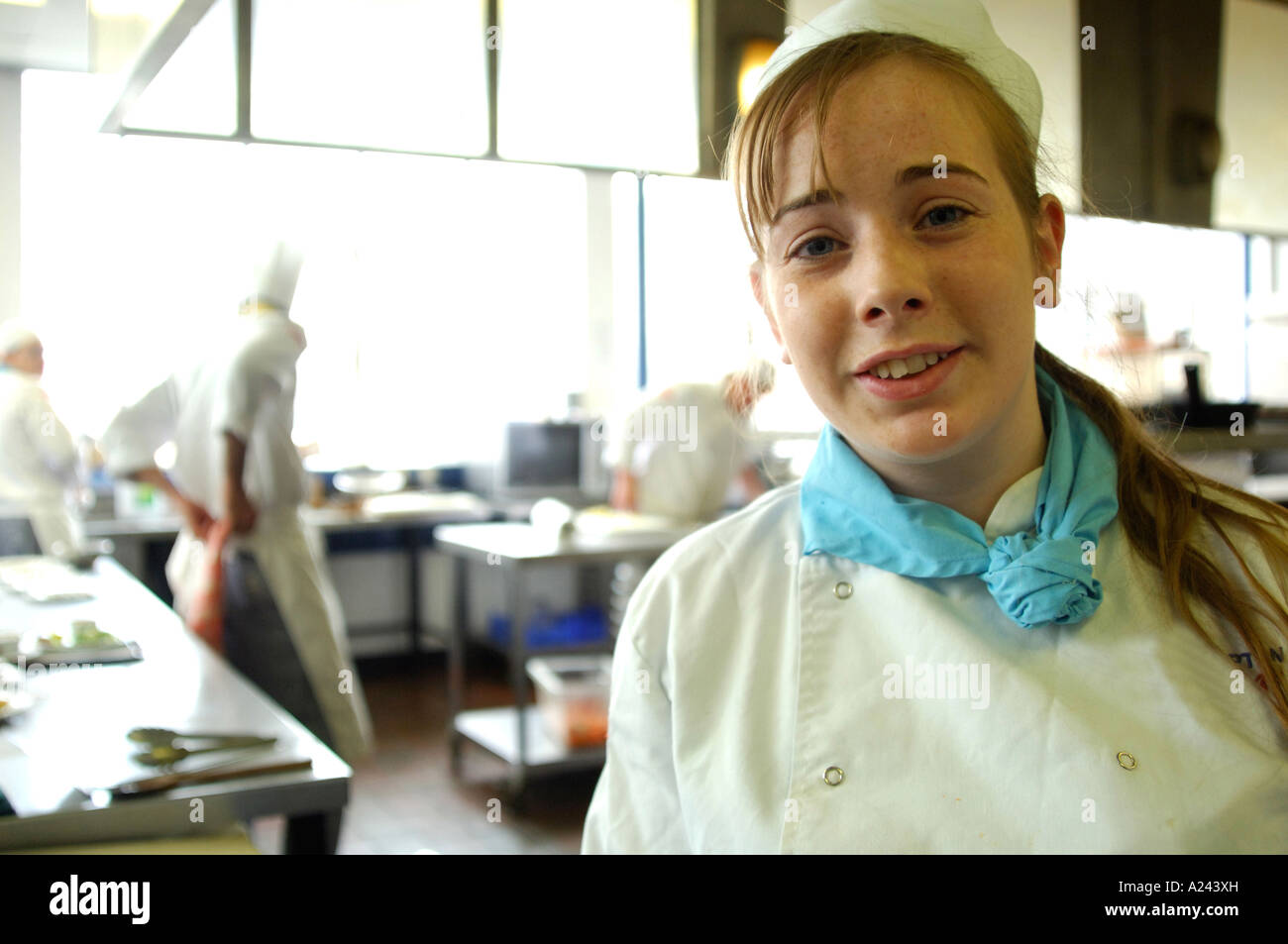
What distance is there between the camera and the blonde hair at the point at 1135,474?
0.66 meters

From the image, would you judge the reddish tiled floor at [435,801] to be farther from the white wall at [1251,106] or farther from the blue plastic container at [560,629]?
the white wall at [1251,106]

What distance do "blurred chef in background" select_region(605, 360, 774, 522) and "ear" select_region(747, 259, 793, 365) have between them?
2.40 metres

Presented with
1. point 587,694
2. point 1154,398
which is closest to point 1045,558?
point 1154,398

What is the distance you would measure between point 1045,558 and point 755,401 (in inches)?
18.3

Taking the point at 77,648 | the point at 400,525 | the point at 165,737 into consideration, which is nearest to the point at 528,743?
the point at 400,525

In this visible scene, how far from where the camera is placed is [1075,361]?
0.87m

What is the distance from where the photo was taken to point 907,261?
2.06 ft

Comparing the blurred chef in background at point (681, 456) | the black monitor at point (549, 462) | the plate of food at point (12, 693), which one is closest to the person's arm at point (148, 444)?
the plate of food at point (12, 693)

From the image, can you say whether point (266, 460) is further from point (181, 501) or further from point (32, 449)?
point (32, 449)

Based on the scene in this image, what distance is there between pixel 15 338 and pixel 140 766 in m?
0.43

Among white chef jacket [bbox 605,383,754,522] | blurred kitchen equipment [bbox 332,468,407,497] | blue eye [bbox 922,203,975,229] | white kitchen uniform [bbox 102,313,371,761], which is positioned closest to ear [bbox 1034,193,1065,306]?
blue eye [bbox 922,203,975,229]

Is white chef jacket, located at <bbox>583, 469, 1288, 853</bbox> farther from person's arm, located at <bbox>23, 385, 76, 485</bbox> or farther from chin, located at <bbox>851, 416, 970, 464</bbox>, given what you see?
person's arm, located at <bbox>23, 385, 76, 485</bbox>

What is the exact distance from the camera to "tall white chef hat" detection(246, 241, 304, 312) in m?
2.34

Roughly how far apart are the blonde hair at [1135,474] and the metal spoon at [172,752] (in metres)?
0.73
